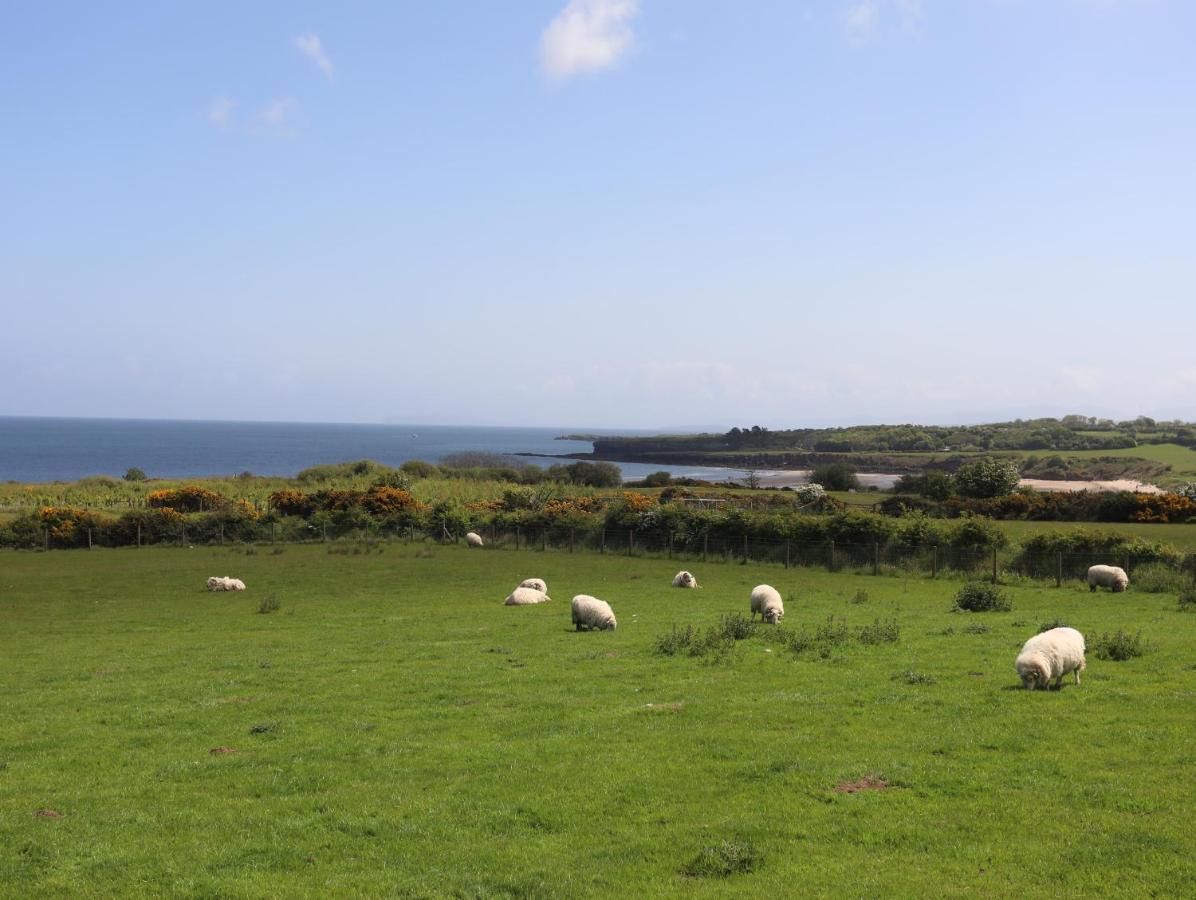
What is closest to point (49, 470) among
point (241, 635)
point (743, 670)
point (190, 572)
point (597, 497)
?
point (597, 497)

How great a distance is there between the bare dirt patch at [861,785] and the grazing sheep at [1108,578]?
28.2 m

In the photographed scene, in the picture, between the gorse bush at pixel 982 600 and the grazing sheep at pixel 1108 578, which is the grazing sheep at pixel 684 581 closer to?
the gorse bush at pixel 982 600

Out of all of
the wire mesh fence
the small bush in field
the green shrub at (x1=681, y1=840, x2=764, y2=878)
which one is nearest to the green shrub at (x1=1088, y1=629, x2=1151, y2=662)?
the green shrub at (x1=681, y1=840, x2=764, y2=878)

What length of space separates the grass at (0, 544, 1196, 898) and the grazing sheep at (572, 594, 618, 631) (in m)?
0.93

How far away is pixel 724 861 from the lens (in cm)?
843

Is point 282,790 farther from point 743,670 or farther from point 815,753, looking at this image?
point 743,670

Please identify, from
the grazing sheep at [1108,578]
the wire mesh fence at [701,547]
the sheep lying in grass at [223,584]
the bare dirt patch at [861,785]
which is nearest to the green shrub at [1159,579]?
the wire mesh fence at [701,547]

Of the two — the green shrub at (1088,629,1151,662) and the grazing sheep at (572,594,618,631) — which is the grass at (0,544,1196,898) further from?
the grazing sheep at (572,594,618,631)

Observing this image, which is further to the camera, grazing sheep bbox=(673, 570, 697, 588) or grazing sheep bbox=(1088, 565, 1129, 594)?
grazing sheep bbox=(673, 570, 697, 588)

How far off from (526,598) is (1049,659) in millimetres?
19400

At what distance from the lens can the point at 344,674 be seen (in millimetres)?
18344

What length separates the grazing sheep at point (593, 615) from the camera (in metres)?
24.6

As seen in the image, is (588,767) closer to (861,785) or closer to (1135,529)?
(861,785)

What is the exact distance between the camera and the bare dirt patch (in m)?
10.4
